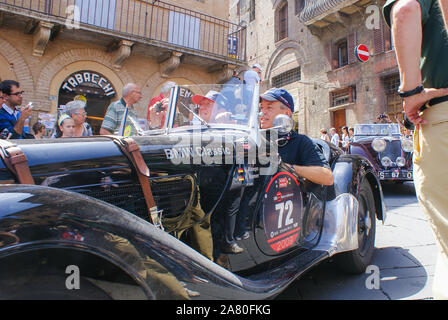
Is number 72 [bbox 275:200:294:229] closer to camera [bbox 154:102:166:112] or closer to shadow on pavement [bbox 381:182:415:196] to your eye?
camera [bbox 154:102:166:112]

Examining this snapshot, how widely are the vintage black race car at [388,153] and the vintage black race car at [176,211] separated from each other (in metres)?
3.53

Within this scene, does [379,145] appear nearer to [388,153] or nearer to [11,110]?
[388,153]

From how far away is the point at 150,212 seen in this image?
1.37 meters

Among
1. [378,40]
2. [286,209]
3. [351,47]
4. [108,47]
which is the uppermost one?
[351,47]

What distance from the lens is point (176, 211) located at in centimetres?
153

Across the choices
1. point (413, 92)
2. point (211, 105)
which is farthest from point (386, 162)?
point (413, 92)

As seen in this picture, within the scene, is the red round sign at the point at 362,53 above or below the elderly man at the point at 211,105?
above

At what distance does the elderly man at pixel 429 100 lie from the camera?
1.19 meters

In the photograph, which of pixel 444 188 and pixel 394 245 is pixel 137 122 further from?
pixel 394 245

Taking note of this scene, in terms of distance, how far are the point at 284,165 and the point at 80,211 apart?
4.37ft

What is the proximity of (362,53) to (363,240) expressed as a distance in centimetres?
1282

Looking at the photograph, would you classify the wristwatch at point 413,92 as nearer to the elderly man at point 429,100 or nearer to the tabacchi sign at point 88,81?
the elderly man at point 429,100

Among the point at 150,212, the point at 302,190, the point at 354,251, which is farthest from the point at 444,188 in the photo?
the point at 354,251

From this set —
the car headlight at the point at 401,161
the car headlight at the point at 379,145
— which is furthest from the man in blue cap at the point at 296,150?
the car headlight at the point at 401,161
